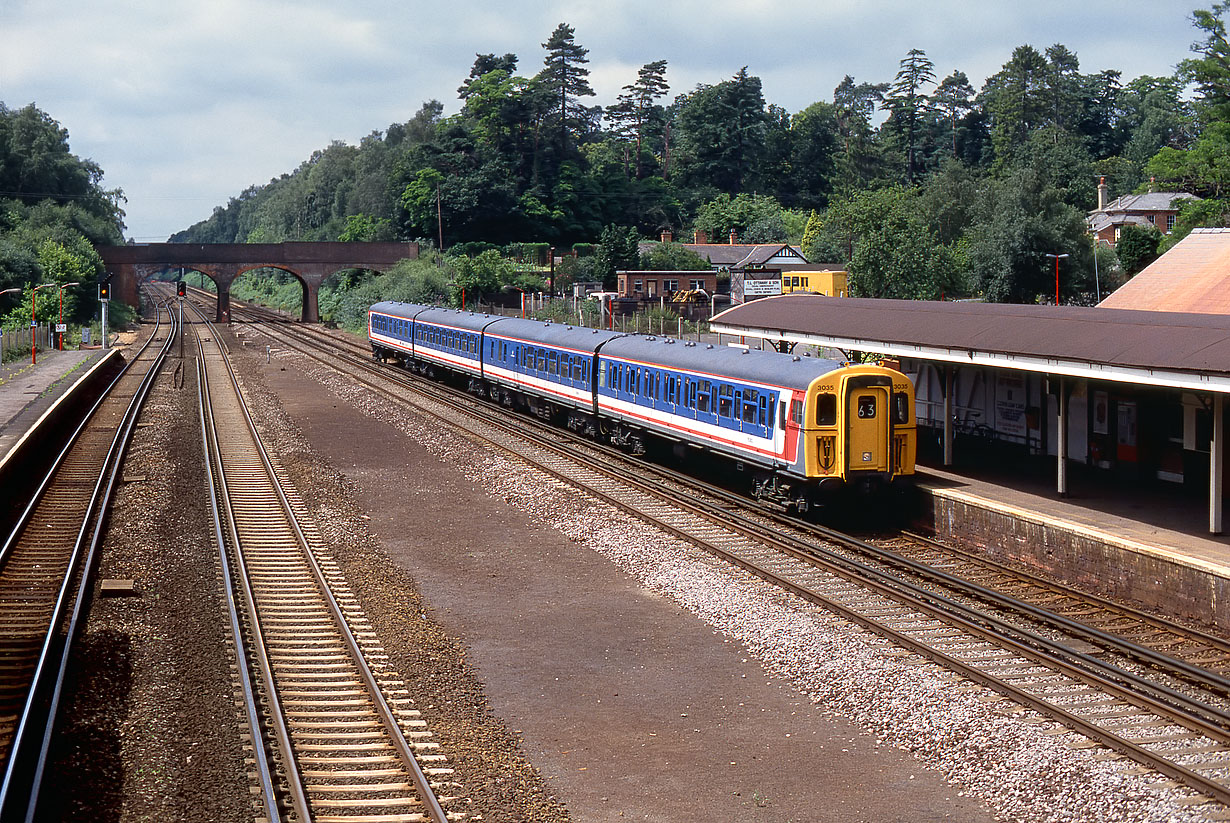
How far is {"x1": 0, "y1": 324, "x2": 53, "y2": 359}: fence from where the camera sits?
2111 inches

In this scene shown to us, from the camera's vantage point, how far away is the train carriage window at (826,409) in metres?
19.3

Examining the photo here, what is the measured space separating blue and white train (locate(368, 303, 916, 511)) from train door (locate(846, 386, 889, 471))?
0.05 feet

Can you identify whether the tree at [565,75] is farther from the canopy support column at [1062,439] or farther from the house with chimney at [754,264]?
the canopy support column at [1062,439]

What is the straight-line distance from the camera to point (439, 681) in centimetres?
1262

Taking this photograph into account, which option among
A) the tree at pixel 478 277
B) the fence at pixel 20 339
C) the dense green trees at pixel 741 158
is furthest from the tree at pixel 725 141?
the fence at pixel 20 339

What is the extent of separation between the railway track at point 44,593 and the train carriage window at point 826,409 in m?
11.2

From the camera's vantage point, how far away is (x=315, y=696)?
12125 millimetres

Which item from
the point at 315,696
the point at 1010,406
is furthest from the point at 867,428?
the point at 315,696

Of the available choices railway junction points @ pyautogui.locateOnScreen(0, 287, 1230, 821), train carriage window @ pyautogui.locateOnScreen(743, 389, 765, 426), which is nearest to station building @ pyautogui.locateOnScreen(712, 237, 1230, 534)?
railway junction points @ pyautogui.locateOnScreen(0, 287, 1230, 821)

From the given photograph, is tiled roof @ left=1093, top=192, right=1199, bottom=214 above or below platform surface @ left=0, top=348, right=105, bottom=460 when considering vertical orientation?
above

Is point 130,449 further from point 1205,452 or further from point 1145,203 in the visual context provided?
point 1145,203

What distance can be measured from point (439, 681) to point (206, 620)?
3.80 m

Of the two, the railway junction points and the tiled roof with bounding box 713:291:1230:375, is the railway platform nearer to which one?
the railway junction points

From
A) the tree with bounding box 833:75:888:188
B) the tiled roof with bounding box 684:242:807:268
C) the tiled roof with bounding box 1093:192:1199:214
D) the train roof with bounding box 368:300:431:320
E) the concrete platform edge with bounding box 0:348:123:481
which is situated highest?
the tree with bounding box 833:75:888:188
